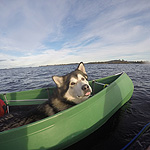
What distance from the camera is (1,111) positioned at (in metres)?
4.31

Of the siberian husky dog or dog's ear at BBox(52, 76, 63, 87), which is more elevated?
dog's ear at BBox(52, 76, 63, 87)

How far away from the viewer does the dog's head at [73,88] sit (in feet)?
10.6

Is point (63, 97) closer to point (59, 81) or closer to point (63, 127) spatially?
point (59, 81)

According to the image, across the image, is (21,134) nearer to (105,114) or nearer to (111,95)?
(105,114)

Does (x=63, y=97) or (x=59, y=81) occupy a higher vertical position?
(x=59, y=81)

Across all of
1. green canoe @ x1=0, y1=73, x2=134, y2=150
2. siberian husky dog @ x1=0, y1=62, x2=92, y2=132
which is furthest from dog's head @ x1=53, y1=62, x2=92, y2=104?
green canoe @ x1=0, y1=73, x2=134, y2=150

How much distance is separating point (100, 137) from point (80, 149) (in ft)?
3.06

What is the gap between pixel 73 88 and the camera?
3355 millimetres

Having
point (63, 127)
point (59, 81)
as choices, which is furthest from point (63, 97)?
point (63, 127)

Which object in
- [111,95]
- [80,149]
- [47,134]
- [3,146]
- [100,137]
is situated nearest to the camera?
[3,146]

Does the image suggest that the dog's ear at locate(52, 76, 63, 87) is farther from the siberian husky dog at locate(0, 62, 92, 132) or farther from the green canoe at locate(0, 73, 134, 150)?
the green canoe at locate(0, 73, 134, 150)

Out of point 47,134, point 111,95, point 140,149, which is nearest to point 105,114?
point 111,95

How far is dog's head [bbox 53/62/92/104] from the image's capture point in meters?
3.23

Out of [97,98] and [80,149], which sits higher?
[97,98]
